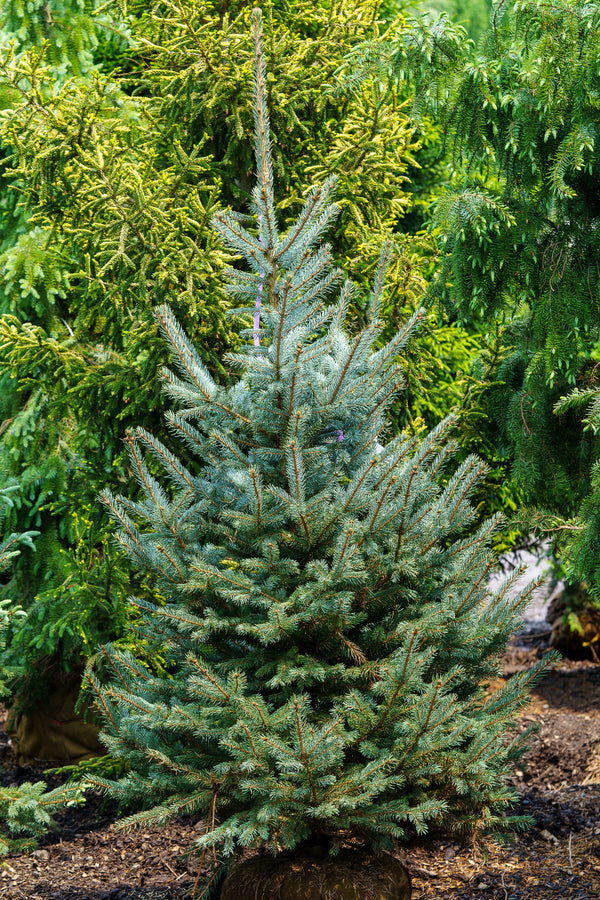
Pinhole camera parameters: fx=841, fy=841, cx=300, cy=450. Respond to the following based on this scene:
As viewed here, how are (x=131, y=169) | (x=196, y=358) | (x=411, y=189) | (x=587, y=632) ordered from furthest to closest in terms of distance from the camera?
(x=587, y=632) < (x=411, y=189) < (x=131, y=169) < (x=196, y=358)

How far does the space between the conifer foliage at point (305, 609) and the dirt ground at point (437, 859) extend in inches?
25.7

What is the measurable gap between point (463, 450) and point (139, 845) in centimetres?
318

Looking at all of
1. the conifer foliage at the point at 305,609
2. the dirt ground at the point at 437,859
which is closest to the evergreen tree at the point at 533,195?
the conifer foliage at the point at 305,609

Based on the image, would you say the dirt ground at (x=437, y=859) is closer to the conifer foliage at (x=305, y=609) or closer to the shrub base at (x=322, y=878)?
the shrub base at (x=322, y=878)

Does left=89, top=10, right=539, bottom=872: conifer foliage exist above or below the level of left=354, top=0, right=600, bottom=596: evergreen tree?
below

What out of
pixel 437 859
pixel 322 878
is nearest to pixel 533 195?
pixel 322 878

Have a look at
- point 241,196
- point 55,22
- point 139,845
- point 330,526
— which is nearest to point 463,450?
point 241,196

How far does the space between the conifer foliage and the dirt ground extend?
0.65 metres

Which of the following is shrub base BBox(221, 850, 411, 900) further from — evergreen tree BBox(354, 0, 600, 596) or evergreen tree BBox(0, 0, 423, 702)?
evergreen tree BBox(0, 0, 423, 702)

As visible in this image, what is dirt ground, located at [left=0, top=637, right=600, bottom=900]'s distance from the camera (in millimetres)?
4137

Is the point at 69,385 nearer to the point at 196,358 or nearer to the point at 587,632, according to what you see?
the point at 196,358

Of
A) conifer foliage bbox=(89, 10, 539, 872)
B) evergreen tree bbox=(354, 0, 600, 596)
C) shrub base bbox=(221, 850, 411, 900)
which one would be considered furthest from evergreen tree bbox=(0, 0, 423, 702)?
shrub base bbox=(221, 850, 411, 900)

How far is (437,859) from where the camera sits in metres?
4.66

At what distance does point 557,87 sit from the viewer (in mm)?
3521
